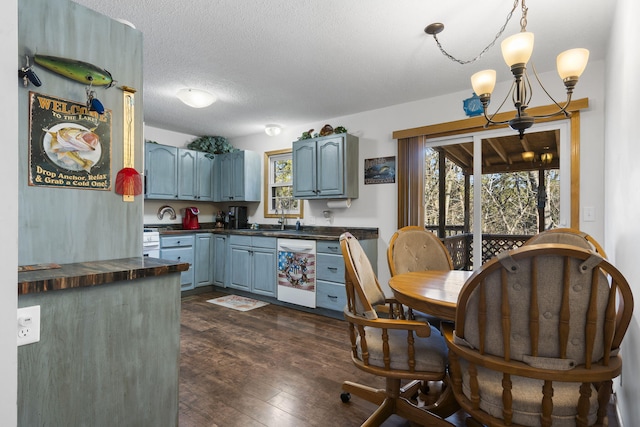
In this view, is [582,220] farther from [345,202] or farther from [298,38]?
[298,38]

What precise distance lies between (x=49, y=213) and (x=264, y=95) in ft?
8.58

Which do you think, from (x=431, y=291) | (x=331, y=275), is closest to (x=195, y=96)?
(x=331, y=275)

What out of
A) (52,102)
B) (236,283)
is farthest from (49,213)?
(236,283)

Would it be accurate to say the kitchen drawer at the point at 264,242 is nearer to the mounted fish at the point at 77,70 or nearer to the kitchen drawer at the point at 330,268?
the kitchen drawer at the point at 330,268

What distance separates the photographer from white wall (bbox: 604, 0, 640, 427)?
54.7 inches

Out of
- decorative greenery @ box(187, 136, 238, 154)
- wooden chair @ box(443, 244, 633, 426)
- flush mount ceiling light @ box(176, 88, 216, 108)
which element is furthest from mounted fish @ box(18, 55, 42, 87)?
decorative greenery @ box(187, 136, 238, 154)

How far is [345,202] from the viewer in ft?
13.7

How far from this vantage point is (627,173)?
5.24 feet

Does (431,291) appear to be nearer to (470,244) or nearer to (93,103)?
(93,103)

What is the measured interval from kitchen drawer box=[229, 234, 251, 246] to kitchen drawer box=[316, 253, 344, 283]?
1219mm

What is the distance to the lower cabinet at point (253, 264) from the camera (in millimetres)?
4145

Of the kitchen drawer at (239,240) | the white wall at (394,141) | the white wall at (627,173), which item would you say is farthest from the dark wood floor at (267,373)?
the white wall at (394,141)

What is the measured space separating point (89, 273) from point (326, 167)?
312 centimetres
